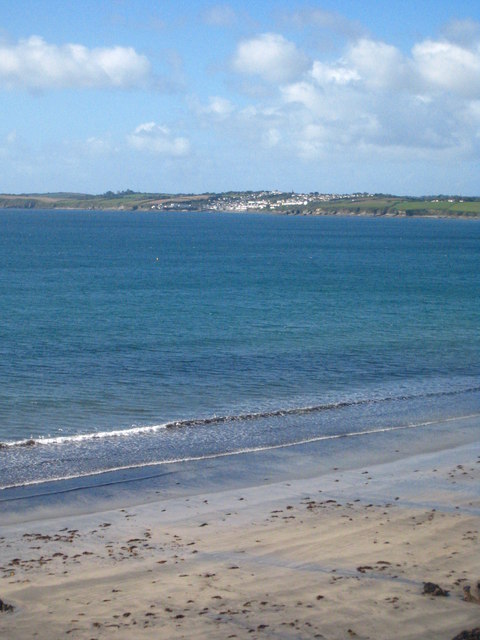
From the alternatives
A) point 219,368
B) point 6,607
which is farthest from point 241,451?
point 6,607

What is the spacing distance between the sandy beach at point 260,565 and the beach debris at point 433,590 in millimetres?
63

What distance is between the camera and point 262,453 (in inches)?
862

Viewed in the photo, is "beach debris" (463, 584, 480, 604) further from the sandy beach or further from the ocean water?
the ocean water

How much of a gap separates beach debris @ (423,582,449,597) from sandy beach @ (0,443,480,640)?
0.06 metres

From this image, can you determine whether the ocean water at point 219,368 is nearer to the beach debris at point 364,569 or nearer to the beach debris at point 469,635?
the beach debris at point 364,569

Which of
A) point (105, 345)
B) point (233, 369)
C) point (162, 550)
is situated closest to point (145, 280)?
point (105, 345)

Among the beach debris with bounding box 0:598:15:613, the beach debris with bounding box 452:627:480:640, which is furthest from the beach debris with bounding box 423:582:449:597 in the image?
the beach debris with bounding box 0:598:15:613

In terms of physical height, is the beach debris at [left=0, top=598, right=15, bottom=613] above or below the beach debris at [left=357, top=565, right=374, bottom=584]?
below

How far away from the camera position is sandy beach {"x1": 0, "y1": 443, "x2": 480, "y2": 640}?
11516mm

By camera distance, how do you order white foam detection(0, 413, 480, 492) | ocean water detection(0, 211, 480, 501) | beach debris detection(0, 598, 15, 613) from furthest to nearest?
ocean water detection(0, 211, 480, 501) < white foam detection(0, 413, 480, 492) < beach debris detection(0, 598, 15, 613)

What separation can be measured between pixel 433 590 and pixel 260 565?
2.94 m

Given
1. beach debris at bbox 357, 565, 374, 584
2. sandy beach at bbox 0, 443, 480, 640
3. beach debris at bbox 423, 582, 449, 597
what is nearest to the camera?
sandy beach at bbox 0, 443, 480, 640

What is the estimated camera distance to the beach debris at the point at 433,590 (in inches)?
487

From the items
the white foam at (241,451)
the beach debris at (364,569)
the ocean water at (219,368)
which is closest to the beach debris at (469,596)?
the beach debris at (364,569)
